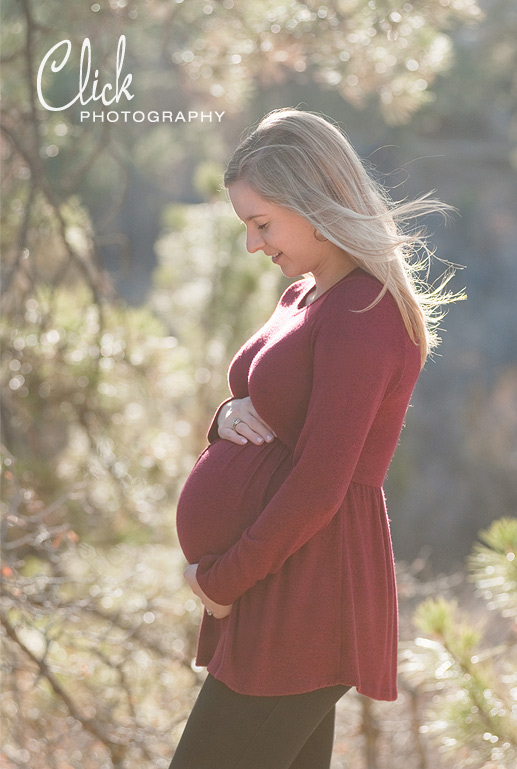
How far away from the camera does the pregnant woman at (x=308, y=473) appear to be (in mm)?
1055

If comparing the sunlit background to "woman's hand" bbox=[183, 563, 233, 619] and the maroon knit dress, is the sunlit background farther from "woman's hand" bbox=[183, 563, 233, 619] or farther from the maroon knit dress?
"woman's hand" bbox=[183, 563, 233, 619]

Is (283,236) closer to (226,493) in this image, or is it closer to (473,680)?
(226,493)

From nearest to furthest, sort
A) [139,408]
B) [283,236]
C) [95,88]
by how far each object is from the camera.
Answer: [283,236], [95,88], [139,408]

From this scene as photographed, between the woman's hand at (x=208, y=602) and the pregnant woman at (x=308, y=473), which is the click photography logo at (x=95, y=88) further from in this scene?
the woman's hand at (x=208, y=602)

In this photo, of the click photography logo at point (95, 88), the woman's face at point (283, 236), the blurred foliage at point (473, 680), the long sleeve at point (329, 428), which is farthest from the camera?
the click photography logo at point (95, 88)

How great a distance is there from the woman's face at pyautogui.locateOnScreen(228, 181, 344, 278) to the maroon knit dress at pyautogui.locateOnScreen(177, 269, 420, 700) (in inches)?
2.3

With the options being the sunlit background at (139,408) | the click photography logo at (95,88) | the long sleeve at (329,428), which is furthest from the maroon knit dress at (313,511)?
the click photography logo at (95,88)

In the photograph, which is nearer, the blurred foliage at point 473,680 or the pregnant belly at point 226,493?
the pregnant belly at point 226,493

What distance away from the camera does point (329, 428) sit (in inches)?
40.8

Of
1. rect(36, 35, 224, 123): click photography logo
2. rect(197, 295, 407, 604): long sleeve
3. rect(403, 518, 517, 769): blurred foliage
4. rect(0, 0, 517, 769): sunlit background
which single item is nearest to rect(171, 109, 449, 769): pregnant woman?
rect(197, 295, 407, 604): long sleeve

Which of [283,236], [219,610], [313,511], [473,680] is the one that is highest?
[283,236]

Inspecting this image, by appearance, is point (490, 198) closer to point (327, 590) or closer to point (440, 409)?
point (440, 409)

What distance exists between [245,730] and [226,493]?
31cm

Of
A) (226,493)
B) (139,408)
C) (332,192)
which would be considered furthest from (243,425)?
(139,408)
